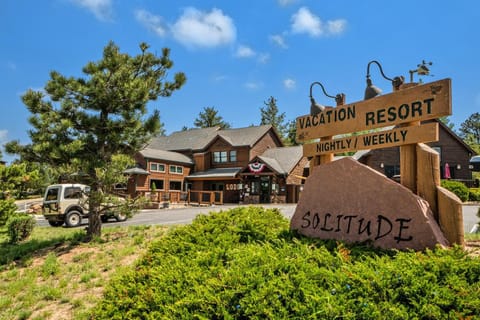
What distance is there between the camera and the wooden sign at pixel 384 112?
3373mm

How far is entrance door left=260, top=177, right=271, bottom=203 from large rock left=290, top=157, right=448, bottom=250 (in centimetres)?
2466

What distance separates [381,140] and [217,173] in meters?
28.7

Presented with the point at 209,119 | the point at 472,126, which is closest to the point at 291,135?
the point at 209,119

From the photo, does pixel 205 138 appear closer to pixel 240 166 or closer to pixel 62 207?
pixel 240 166

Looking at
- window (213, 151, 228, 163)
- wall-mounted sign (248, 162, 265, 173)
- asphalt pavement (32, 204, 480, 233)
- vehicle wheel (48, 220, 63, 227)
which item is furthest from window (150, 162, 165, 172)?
vehicle wheel (48, 220, 63, 227)

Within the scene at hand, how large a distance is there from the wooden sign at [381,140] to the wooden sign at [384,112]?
0.10m

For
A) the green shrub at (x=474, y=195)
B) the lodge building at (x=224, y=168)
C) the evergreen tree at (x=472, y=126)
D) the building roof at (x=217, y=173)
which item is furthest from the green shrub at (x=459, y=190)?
the evergreen tree at (x=472, y=126)

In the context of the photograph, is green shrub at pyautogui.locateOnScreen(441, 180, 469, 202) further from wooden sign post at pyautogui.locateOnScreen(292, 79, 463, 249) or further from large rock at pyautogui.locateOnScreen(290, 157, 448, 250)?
large rock at pyautogui.locateOnScreen(290, 157, 448, 250)

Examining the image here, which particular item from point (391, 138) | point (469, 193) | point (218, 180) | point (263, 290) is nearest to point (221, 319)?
point (263, 290)

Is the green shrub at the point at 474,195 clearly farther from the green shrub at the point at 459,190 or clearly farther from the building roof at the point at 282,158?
the building roof at the point at 282,158

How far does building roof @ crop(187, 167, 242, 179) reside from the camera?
3088 cm

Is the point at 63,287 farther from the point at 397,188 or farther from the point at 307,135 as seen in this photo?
the point at 397,188

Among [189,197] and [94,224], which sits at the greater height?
[94,224]

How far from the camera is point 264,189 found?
2931cm
